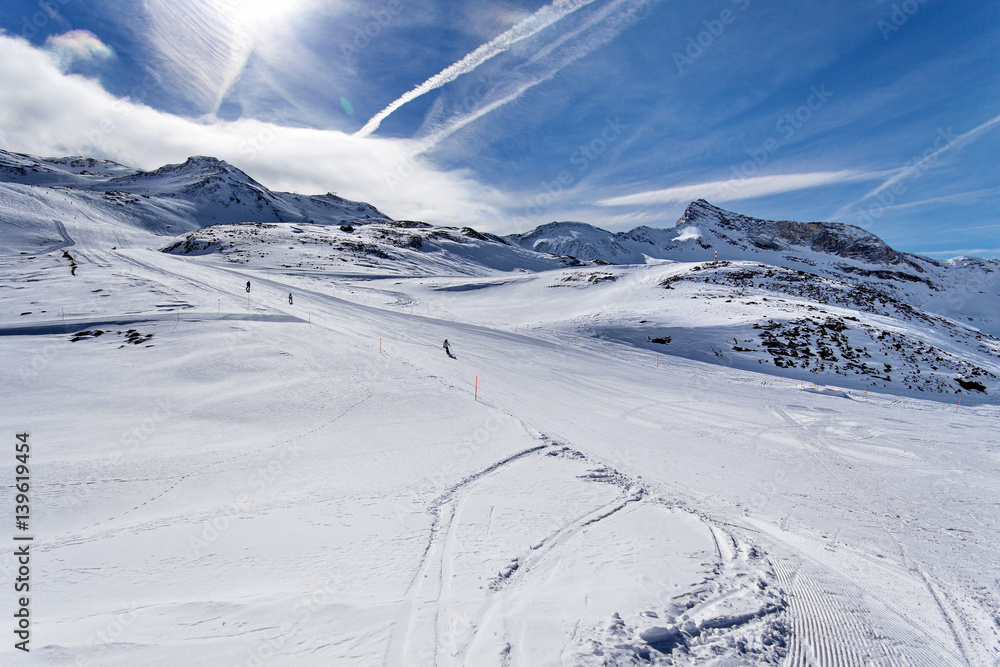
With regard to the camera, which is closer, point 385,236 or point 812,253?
point 385,236

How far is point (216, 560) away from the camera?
517 centimetres

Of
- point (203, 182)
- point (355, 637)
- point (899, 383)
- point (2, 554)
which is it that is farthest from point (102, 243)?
point (203, 182)

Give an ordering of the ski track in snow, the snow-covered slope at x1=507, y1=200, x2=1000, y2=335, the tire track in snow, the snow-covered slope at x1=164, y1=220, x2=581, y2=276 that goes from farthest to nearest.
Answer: the snow-covered slope at x1=507, y1=200, x2=1000, y2=335
the snow-covered slope at x1=164, y1=220, x2=581, y2=276
the ski track in snow
the tire track in snow

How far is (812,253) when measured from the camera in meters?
119

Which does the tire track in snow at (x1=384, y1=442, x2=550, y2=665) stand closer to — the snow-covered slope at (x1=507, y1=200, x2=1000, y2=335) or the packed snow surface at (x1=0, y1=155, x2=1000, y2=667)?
the packed snow surface at (x1=0, y1=155, x2=1000, y2=667)

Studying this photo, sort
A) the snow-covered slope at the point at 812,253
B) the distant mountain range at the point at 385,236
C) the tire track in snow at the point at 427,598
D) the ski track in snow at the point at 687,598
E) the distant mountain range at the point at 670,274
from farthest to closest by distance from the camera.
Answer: the snow-covered slope at the point at 812,253 → the distant mountain range at the point at 385,236 → the distant mountain range at the point at 670,274 → the ski track in snow at the point at 687,598 → the tire track in snow at the point at 427,598

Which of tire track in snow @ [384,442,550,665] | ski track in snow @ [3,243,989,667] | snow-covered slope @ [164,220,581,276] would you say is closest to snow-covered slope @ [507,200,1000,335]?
snow-covered slope @ [164,220,581,276]

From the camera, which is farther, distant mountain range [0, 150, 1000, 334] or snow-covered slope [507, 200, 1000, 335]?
snow-covered slope [507, 200, 1000, 335]

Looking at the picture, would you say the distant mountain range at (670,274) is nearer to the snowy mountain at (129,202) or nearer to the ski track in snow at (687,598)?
the snowy mountain at (129,202)

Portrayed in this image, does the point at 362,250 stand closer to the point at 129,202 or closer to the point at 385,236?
the point at 385,236

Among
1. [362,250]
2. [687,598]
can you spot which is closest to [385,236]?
[362,250]

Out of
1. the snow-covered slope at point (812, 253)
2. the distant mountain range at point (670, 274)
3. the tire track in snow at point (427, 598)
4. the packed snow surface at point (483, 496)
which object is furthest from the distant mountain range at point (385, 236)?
the tire track in snow at point (427, 598)

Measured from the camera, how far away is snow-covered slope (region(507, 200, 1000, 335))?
6806cm

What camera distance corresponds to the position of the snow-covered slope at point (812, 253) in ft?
223
